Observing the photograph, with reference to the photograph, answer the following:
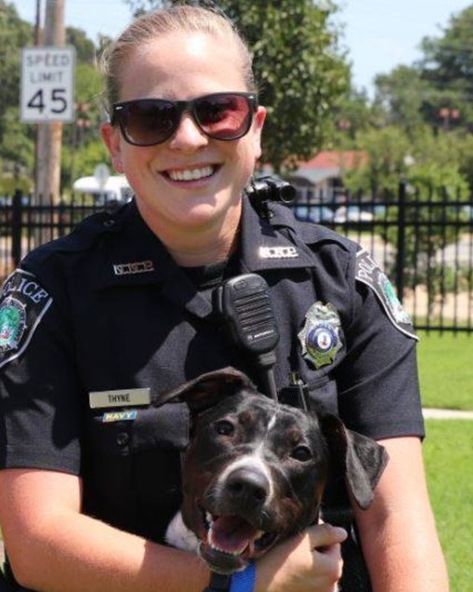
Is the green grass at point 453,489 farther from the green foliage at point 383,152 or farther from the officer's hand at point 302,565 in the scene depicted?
the green foliage at point 383,152

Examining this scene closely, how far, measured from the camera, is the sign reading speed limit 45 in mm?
13883

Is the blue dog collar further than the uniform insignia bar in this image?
No

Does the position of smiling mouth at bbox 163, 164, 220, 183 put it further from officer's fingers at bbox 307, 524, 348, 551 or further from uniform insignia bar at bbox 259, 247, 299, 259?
officer's fingers at bbox 307, 524, 348, 551

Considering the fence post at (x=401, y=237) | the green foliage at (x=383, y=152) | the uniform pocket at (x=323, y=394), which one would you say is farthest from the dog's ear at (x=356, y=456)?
the green foliage at (x=383, y=152)

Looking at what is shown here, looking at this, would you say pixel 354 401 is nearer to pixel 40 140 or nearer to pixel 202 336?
pixel 202 336

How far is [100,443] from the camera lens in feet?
9.98

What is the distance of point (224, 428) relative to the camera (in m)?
2.85

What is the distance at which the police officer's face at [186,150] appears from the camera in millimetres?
3010

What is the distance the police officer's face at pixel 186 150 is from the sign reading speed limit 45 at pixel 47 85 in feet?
36.0

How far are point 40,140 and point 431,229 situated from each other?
574cm

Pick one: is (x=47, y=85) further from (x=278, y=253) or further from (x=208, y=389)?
(x=208, y=389)

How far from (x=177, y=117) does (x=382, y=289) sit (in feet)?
2.23

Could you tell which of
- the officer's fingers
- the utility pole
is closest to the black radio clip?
the officer's fingers

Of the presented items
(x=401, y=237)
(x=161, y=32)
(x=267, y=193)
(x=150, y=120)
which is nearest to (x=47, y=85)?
(x=401, y=237)
